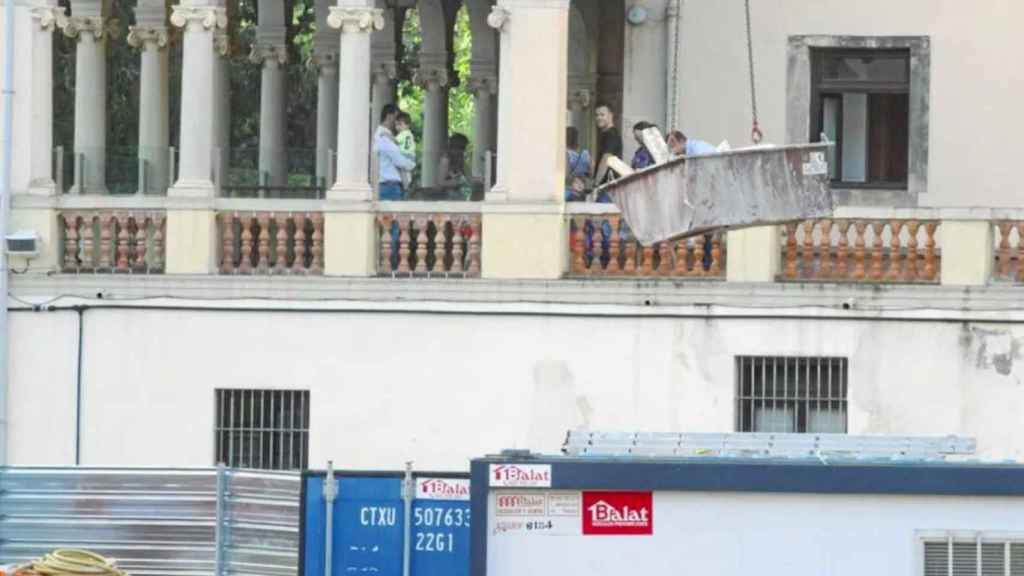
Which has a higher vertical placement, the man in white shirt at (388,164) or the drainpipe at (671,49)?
the drainpipe at (671,49)

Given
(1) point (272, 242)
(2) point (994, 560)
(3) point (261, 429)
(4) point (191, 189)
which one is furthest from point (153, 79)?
(2) point (994, 560)

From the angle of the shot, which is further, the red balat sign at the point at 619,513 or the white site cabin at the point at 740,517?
the red balat sign at the point at 619,513

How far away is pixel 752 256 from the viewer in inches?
1169

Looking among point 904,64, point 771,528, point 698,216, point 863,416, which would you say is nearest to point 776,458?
point 771,528

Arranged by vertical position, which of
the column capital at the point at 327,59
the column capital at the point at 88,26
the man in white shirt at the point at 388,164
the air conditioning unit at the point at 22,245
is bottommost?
the air conditioning unit at the point at 22,245

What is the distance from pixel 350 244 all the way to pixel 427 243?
794mm

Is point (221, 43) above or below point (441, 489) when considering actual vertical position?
above

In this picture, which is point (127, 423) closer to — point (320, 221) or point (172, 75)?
point (320, 221)

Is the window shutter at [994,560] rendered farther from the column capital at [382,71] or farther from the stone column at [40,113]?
the column capital at [382,71]

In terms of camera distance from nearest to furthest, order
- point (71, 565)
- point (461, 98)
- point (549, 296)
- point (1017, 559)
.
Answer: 1. point (1017, 559)
2. point (71, 565)
3. point (549, 296)
4. point (461, 98)

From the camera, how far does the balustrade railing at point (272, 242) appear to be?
30391mm

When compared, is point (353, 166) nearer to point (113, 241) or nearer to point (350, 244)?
point (350, 244)

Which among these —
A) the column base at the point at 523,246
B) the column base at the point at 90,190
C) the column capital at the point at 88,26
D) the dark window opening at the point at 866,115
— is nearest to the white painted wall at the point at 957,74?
the dark window opening at the point at 866,115

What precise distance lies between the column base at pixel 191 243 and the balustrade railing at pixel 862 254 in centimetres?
540
